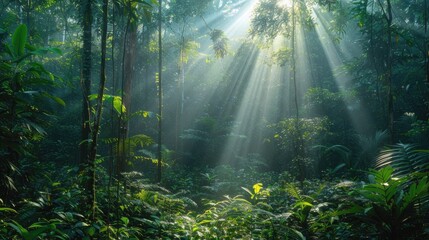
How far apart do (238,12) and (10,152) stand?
113 feet

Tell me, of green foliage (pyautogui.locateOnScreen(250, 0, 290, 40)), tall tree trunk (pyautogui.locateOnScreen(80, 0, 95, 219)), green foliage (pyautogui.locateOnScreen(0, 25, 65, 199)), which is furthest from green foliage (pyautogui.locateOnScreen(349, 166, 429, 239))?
green foliage (pyautogui.locateOnScreen(250, 0, 290, 40))

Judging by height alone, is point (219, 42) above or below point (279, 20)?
below

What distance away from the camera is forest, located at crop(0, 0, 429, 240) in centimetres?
358

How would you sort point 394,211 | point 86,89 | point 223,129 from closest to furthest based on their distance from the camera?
point 394,211 < point 86,89 < point 223,129

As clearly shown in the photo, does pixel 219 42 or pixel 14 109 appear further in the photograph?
pixel 219 42

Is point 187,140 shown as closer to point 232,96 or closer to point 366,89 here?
point 232,96

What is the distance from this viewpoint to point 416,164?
4645 mm

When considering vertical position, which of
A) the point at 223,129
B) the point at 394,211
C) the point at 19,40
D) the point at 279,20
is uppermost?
the point at 279,20

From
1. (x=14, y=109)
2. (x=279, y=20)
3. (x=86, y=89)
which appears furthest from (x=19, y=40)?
(x=279, y=20)

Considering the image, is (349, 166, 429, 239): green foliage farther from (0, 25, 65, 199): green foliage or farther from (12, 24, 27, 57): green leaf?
(12, 24, 27, 57): green leaf

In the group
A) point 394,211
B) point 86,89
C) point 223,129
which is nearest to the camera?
point 394,211

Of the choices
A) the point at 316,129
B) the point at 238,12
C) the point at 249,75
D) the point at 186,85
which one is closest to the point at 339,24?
the point at 316,129

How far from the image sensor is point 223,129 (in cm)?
1666

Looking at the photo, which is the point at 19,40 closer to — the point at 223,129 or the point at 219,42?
the point at 219,42
